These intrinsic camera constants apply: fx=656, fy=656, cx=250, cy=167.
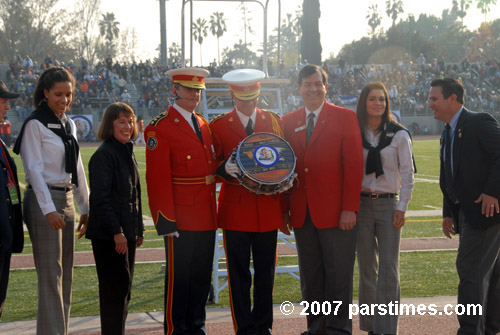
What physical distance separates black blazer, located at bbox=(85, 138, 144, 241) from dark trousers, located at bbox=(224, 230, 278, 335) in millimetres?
749

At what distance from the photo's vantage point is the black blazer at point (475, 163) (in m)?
4.95

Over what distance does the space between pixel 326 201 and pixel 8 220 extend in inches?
88.9

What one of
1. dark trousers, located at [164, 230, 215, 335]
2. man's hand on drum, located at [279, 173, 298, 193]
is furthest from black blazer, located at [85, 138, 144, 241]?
man's hand on drum, located at [279, 173, 298, 193]

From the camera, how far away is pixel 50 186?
467 cm

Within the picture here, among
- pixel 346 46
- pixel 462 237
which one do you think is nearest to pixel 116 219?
pixel 462 237

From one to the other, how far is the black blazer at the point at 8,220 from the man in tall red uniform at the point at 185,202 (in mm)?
932

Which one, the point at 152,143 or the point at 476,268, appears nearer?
the point at 152,143

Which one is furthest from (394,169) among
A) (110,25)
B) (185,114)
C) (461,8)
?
(461,8)

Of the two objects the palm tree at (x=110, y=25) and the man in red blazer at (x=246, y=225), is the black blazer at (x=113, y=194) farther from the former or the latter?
the palm tree at (x=110, y=25)

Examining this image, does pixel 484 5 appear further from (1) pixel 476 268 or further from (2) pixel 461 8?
(1) pixel 476 268

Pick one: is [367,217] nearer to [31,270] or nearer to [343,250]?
[343,250]

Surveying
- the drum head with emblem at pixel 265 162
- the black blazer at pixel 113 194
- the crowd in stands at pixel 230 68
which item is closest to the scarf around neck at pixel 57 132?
the black blazer at pixel 113 194

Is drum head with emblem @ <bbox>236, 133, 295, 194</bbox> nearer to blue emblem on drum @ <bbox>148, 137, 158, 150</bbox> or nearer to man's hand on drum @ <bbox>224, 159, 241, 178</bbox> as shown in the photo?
man's hand on drum @ <bbox>224, 159, 241, 178</bbox>

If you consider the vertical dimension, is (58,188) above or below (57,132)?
below
